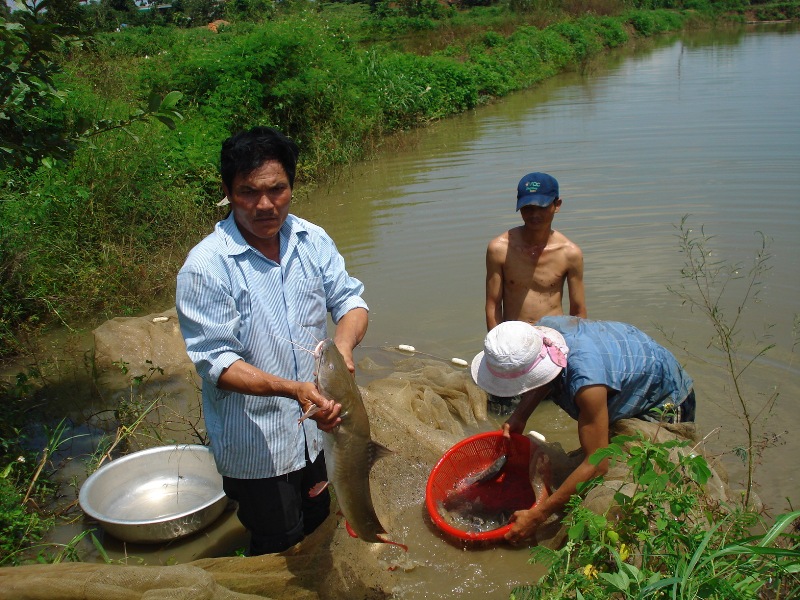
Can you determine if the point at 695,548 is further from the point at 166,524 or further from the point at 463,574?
the point at 166,524

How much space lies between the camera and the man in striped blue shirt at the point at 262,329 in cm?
268

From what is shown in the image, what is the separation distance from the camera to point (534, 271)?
5160mm

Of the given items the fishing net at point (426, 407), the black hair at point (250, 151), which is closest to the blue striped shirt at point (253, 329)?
the black hair at point (250, 151)

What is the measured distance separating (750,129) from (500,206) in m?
6.45

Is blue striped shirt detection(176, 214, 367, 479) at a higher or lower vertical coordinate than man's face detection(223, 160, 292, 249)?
lower

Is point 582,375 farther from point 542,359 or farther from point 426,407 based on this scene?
point 426,407

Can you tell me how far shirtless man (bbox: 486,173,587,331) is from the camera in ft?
16.7

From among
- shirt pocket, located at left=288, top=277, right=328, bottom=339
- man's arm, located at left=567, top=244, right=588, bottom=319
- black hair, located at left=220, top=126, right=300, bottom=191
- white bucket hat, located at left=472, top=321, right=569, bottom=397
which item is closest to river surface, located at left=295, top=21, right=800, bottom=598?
man's arm, located at left=567, top=244, right=588, bottom=319

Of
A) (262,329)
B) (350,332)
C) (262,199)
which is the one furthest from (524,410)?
(262,199)

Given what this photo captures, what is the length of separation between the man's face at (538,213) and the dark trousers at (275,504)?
2421mm

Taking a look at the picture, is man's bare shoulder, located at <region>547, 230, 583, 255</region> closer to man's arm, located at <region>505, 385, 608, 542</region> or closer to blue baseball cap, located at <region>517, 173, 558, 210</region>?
blue baseball cap, located at <region>517, 173, 558, 210</region>

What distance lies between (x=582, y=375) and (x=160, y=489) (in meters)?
2.61

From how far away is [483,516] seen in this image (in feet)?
13.5

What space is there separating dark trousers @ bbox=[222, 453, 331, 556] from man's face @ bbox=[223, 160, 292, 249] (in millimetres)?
1010
